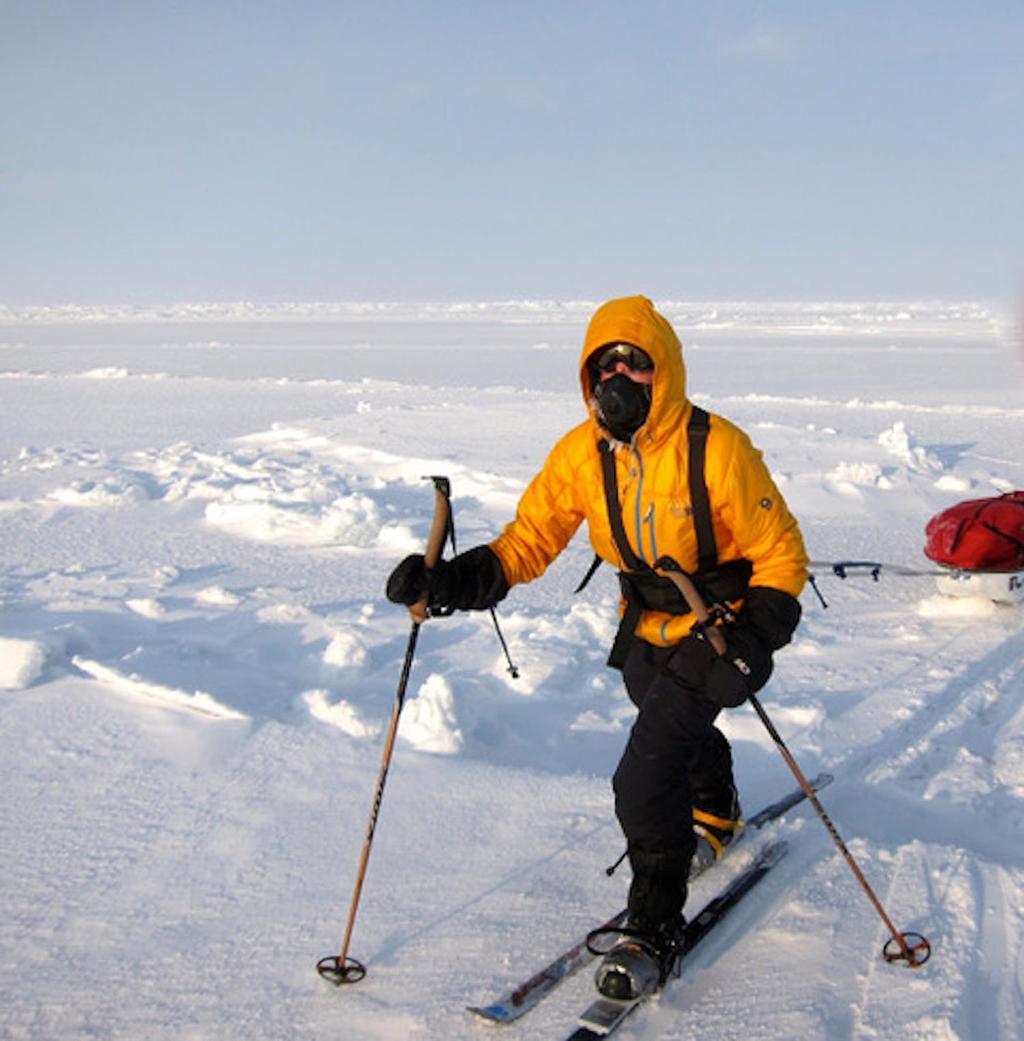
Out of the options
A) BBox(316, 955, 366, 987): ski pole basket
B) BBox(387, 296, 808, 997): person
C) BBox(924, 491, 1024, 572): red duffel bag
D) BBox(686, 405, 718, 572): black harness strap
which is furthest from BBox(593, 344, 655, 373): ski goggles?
BBox(924, 491, 1024, 572): red duffel bag

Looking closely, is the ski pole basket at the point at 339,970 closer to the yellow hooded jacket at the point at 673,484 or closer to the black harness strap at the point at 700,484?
the yellow hooded jacket at the point at 673,484

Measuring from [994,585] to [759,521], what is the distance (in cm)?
415

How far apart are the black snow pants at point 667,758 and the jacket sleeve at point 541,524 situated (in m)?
0.46

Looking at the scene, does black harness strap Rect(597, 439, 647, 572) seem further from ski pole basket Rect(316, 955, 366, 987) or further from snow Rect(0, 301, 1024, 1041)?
ski pole basket Rect(316, 955, 366, 987)

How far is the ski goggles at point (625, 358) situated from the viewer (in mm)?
2551

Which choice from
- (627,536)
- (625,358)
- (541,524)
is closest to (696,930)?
(627,536)

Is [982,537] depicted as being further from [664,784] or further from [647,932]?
[647,932]

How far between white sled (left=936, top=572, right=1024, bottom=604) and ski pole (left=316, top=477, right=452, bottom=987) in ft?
14.5

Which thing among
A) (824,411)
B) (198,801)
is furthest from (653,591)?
(824,411)

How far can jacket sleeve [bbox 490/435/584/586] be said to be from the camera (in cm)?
281

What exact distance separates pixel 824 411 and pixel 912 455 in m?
5.90

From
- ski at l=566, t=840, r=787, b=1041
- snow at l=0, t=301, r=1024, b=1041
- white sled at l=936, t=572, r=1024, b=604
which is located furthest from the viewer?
white sled at l=936, t=572, r=1024, b=604

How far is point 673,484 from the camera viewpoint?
100.0 inches

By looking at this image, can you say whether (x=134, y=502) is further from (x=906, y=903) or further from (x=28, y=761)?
(x=906, y=903)
